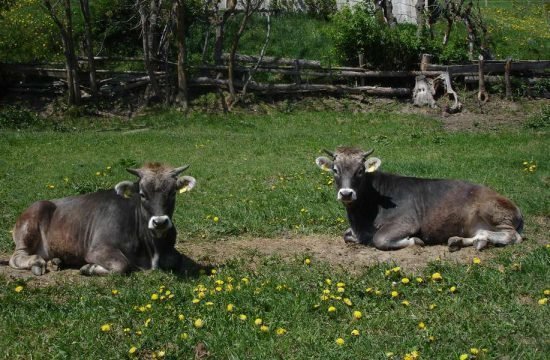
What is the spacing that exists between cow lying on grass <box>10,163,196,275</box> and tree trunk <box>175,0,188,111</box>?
50.0 ft

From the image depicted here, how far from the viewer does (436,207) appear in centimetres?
972

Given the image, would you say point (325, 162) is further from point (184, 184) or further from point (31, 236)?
point (31, 236)

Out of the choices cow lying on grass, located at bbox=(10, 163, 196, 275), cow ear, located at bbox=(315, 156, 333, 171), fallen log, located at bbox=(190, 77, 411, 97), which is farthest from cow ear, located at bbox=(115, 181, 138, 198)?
fallen log, located at bbox=(190, 77, 411, 97)

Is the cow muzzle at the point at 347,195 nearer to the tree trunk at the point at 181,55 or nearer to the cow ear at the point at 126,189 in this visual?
the cow ear at the point at 126,189

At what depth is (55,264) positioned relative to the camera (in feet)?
29.6

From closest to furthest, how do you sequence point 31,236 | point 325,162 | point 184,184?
point 184,184, point 31,236, point 325,162

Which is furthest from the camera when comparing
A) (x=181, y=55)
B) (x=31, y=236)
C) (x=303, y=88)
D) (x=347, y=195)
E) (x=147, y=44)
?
(x=303, y=88)

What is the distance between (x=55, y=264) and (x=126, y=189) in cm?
143

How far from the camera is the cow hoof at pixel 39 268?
8.61m

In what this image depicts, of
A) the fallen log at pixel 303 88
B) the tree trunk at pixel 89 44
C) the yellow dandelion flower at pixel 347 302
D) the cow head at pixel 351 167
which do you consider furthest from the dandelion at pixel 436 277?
the tree trunk at pixel 89 44

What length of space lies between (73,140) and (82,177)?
538 cm

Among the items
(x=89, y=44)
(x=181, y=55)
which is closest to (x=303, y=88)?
(x=181, y=55)

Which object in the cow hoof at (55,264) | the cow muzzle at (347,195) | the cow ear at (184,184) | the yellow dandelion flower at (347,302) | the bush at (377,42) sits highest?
the bush at (377,42)

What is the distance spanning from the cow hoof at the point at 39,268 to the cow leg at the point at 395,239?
4.46 metres
